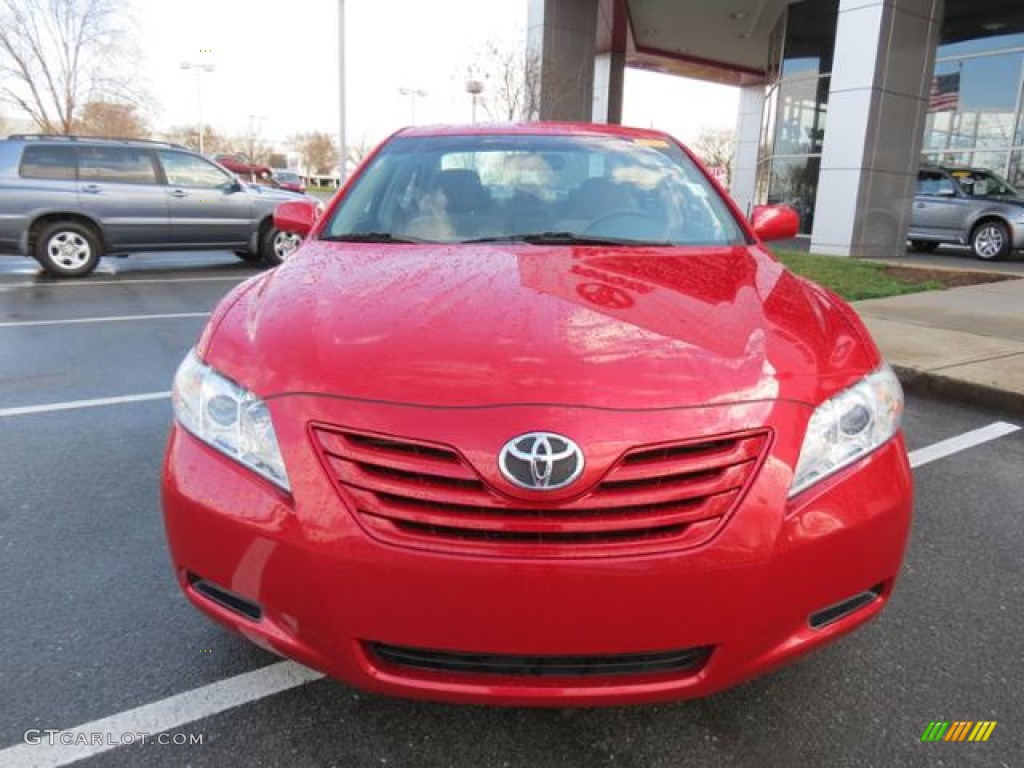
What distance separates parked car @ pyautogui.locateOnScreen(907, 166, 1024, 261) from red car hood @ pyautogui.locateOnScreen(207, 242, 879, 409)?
45.6ft

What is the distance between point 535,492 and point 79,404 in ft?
13.2

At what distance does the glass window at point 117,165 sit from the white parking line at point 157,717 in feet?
32.5

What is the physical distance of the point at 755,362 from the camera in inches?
71.7

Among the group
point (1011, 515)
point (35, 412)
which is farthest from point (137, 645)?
point (1011, 515)

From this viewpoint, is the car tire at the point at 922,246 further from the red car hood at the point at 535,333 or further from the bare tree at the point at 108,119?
the bare tree at the point at 108,119

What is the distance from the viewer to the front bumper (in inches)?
60.7

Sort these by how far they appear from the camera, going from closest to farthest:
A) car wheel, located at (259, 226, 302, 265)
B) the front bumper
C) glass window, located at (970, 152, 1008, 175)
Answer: the front bumper, car wheel, located at (259, 226, 302, 265), glass window, located at (970, 152, 1008, 175)

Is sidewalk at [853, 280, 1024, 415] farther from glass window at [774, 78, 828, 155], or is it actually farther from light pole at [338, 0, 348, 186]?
light pole at [338, 0, 348, 186]

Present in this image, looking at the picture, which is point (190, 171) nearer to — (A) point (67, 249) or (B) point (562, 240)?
(A) point (67, 249)

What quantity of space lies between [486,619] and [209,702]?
37.5 inches

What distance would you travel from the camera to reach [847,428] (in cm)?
183

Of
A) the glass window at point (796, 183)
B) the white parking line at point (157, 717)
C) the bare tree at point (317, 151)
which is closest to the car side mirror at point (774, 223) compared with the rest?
the white parking line at point (157, 717)

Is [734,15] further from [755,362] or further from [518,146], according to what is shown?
[755,362]

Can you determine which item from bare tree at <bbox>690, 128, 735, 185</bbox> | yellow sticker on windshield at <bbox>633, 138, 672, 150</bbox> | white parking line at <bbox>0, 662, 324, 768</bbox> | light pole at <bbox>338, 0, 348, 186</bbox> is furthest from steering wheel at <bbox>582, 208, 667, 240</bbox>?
bare tree at <bbox>690, 128, 735, 185</bbox>
